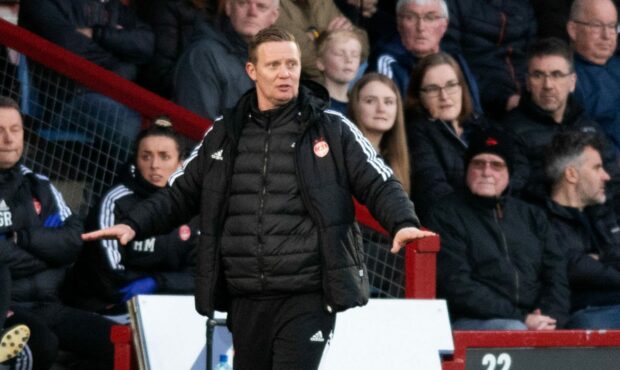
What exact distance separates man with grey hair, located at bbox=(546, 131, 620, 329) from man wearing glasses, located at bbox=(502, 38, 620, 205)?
0.24 m

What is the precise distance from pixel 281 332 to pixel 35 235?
2.17m

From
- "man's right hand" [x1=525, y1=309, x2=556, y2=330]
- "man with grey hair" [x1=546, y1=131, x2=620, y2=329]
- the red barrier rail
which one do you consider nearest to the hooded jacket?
the red barrier rail

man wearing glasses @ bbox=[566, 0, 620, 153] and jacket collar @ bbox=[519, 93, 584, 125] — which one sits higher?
man wearing glasses @ bbox=[566, 0, 620, 153]

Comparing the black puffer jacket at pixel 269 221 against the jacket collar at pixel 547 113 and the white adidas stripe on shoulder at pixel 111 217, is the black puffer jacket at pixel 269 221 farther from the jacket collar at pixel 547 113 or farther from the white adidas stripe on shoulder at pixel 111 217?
the jacket collar at pixel 547 113

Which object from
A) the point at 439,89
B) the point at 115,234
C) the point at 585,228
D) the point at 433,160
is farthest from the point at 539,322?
the point at 115,234

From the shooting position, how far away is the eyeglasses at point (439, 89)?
9.99m

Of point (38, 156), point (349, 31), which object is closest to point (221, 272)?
point (38, 156)

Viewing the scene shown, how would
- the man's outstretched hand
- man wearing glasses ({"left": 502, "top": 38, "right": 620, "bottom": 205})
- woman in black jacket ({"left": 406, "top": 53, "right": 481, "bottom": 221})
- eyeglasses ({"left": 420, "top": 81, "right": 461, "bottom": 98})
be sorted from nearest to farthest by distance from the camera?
the man's outstretched hand, woman in black jacket ({"left": 406, "top": 53, "right": 481, "bottom": 221}), eyeglasses ({"left": 420, "top": 81, "right": 461, "bottom": 98}), man wearing glasses ({"left": 502, "top": 38, "right": 620, "bottom": 205})

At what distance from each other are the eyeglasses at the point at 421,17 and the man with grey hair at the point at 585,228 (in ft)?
3.82

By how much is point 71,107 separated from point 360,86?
1757 millimetres

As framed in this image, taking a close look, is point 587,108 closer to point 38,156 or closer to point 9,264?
point 38,156

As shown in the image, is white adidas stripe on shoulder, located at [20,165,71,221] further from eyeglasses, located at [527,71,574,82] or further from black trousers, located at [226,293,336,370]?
eyeglasses, located at [527,71,574,82]

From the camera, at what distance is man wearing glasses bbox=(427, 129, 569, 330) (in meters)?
8.93

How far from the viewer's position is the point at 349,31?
1030cm
